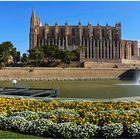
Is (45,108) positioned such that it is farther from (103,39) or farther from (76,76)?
(103,39)

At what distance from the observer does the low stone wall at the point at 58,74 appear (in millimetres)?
74250

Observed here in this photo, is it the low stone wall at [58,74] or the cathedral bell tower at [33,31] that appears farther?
the cathedral bell tower at [33,31]

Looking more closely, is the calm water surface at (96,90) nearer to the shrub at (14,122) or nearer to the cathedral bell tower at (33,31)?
the shrub at (14,122)

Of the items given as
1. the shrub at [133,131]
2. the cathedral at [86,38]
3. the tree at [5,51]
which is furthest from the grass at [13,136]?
the cathedral at [86,38]

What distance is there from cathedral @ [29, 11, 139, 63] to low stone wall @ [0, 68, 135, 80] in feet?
135

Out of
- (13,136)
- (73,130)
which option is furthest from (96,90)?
(13,136)

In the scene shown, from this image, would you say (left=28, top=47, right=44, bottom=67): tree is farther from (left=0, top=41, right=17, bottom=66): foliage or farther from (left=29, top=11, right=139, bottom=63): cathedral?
(left=29, top=11, right=139, bottom=63): cathedral

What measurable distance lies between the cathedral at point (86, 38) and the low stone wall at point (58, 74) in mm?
41237

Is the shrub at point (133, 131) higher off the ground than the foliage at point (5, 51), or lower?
lower

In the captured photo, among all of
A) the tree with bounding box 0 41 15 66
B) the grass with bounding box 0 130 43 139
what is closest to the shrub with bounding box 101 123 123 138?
the grass with bounding box 0 130 43 139

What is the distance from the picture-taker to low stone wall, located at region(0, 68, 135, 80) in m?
74.2

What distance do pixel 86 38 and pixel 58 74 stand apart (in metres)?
53.3

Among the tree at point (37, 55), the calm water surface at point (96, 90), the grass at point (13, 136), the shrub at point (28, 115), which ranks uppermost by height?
A: the tree at point (37, 55)

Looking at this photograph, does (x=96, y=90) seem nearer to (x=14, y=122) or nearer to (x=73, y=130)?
(x=14, y=122)
